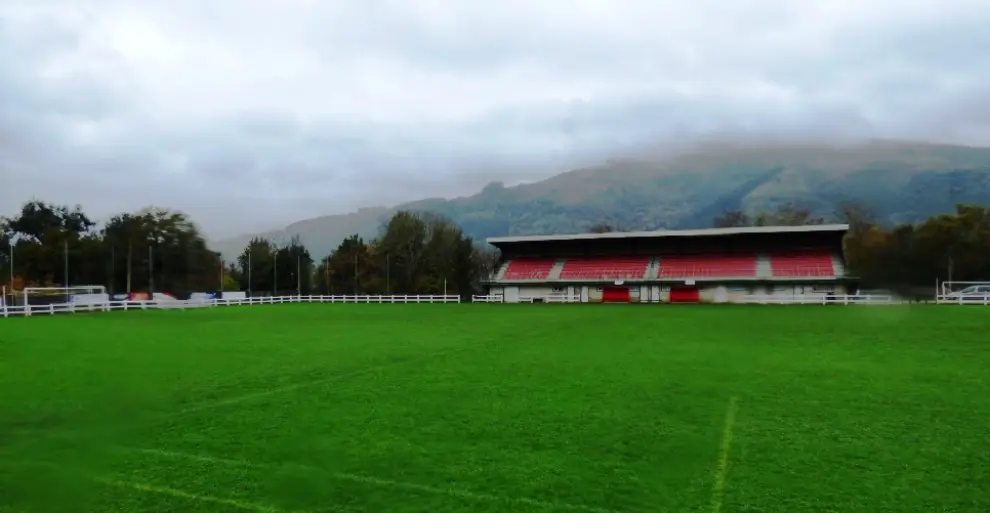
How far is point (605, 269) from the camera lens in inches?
2242

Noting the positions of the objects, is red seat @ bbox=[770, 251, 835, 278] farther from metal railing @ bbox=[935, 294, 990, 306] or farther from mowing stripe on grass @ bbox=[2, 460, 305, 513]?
mowing stripe on grass @ bbox=[2, 460, 305, 513]

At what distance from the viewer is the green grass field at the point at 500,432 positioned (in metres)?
4.70

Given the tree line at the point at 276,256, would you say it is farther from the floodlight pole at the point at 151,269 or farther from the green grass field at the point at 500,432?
the green grass field at the point at 500,432


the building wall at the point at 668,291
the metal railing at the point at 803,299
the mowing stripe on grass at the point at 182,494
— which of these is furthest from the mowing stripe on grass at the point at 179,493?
the building wall at the point at 668,291

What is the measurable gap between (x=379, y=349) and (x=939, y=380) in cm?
1093

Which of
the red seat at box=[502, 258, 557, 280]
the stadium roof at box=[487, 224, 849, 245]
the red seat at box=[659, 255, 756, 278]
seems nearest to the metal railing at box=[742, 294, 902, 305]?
the red seat at box=[659, 255, 756, 278]

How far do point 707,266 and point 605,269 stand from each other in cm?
858

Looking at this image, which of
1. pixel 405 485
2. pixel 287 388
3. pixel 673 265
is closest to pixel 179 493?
pixel 405 485

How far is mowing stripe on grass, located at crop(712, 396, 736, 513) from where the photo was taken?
4559 millimetres

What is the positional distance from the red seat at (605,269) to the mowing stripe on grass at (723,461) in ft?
158

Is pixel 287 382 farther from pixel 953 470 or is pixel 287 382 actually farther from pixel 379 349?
pixel 953 470

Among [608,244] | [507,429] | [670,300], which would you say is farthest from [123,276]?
[507,429]

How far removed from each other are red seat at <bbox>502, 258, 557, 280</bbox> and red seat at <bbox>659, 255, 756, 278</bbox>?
10291 mm

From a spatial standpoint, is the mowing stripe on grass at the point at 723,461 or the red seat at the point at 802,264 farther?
the red seat at the point at 802,264
